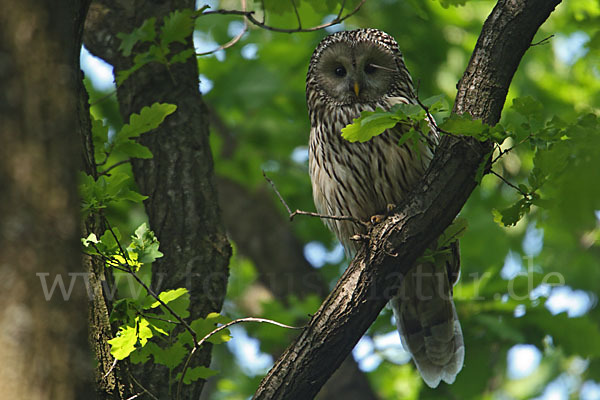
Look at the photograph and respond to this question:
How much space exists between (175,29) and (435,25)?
397 cm

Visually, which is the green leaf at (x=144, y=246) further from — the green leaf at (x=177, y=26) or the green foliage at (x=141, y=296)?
the green leaf at (x=177, y=26)

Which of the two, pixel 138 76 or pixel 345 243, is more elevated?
pixel 138 76

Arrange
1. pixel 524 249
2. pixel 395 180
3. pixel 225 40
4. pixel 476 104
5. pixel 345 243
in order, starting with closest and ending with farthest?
pixel 476 104, pixel 395 180, pixel 345 243, pixel 225 40, pixel 524 249

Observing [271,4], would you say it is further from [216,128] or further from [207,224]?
[216,128]

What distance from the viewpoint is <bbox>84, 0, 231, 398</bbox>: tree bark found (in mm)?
3348

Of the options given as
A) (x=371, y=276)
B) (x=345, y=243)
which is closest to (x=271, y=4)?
(x=345, y=243)

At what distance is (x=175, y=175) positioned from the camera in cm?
354

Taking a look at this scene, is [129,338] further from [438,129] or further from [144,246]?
[438,129]

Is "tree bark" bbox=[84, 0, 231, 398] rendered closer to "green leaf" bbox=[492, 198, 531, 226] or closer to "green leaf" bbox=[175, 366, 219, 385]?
"green leaf" bbox=[175, 366, 219, 385]

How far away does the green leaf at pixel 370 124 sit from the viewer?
2.52 meters

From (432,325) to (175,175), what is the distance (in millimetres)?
1867

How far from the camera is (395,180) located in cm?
379

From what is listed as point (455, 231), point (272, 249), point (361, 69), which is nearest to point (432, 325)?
point (455, 231)

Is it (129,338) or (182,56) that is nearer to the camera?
(129,338)
